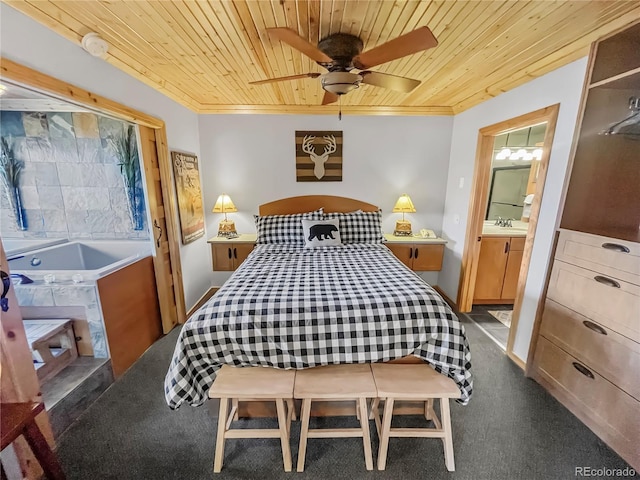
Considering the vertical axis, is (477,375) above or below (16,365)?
below

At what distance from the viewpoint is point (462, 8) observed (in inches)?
55.1

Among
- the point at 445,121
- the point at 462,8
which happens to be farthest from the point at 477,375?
the point at 445,121

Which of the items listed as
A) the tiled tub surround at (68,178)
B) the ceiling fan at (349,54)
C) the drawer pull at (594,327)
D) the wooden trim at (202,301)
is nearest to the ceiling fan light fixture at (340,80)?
the ceiling fan at (349,54)

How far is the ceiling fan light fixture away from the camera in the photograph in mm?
1720

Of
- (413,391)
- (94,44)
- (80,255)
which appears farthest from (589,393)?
(80,255)

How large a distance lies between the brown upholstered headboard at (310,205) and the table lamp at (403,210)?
289mm

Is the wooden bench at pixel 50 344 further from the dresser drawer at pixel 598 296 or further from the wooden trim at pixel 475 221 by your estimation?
the wooden trim at pixel 475 221

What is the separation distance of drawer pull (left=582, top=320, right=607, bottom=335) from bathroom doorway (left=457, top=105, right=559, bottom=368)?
560 millimetres

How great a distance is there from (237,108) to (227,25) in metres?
1.87

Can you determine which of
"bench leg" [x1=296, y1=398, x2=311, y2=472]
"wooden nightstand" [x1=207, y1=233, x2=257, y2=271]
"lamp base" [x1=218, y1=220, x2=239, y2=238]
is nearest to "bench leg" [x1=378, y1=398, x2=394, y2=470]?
"bench leg" [x1=296, y1=398, x2=311, y2=472]

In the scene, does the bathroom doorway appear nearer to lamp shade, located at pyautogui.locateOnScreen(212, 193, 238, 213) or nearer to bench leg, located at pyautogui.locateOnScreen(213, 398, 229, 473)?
bench leg, located at pyautogui.locateOnScreen(213, 398, 229, 473)

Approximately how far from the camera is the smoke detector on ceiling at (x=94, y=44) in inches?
63.8

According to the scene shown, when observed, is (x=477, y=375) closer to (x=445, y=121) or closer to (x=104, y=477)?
(x=104, y=477)

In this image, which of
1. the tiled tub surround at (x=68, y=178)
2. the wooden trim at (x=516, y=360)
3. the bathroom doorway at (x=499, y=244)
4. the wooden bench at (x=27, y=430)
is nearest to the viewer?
the wooden bench at (x=27, y=430)
